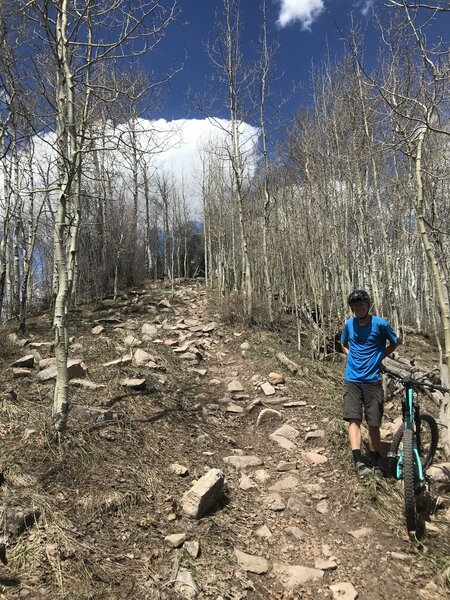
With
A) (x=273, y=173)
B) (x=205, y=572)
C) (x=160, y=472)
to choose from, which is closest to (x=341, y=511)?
(x=205, y=572)

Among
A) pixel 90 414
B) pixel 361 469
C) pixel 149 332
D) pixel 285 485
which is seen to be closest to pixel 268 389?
pixel 285 485

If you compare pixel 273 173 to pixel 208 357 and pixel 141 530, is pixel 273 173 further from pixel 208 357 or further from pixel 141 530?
pixel 141 530

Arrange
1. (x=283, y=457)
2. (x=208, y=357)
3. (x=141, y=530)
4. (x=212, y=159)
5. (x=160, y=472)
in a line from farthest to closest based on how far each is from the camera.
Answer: (x=212, y=159) → (x=208, y=357) → (x=283, y=457) → (x=160, y=472) → (x=141, y=530)

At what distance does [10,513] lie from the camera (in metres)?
2.88

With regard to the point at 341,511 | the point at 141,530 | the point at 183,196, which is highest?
the point at 183,196

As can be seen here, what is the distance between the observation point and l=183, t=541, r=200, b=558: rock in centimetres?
295

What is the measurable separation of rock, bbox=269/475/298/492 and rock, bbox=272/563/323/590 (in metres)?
1.12

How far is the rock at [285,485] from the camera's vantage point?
13.7 ft

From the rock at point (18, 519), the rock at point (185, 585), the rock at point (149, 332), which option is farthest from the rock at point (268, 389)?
the rock at point (18, 519)

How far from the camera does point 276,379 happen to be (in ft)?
23.8

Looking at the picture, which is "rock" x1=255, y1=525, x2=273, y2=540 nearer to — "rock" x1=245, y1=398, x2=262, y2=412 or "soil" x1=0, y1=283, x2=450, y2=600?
"soil" x1=0, y1=283, x2=450, y2=600

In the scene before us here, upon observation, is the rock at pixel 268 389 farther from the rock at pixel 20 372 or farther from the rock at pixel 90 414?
the rock at pixel 20 372

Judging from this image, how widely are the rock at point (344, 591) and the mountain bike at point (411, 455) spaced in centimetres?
77

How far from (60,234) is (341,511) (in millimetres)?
3817
